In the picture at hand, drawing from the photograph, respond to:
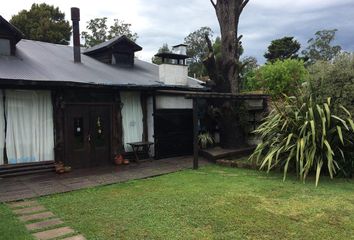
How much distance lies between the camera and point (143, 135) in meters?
10.6

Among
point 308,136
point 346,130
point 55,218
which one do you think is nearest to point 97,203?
point 55,218

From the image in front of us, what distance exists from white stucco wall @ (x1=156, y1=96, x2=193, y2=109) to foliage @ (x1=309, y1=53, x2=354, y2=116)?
14.2 feet

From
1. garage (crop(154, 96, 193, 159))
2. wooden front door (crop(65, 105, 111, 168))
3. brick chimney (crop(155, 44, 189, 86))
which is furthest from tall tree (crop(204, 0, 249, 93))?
wooden front door (crop(65, 105, 111, 168))

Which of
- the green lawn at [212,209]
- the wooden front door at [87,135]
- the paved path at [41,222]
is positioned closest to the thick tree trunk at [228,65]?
the green lawn at [212,209]

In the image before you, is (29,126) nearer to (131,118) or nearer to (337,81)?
(131,118)

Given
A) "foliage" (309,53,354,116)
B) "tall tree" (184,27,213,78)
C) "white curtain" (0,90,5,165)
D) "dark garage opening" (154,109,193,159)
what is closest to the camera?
"foliage" (309,53,354,116)

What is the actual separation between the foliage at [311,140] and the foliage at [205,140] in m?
3.34

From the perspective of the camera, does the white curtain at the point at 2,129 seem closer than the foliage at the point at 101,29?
Yes

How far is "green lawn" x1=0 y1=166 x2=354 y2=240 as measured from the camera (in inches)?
165

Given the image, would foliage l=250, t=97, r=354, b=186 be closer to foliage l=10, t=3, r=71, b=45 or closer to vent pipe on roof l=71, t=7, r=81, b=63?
vent pipe on roof l=71, t=7, r=81, b=63

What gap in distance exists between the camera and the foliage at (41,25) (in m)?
23.3

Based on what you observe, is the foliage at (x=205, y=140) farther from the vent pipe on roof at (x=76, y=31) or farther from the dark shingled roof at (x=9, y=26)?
the dark shingled roof at (x=9, y=26)

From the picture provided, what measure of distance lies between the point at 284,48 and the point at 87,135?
97.5ft

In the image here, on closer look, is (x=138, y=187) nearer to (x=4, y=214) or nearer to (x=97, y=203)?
(x=97, y=203)
